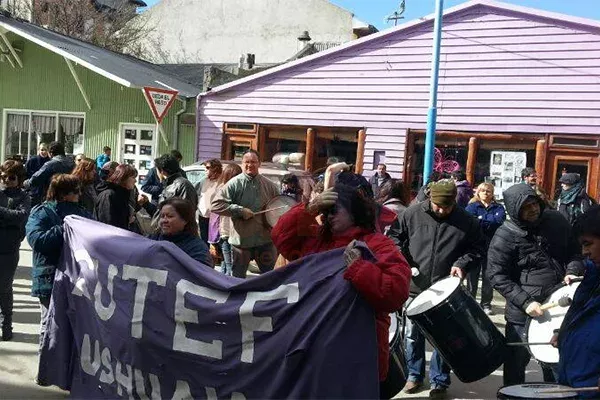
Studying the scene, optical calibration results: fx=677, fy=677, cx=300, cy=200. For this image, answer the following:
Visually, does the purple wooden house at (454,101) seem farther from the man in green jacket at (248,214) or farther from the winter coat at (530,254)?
the winter coat at (530,254)

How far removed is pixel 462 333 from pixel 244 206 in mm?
3300

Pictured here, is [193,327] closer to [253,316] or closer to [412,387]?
[253,316]

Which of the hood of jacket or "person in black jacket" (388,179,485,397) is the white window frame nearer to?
"person in black jacket" (388,179,485,397)

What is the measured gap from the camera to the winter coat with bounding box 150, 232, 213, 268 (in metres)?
4.36

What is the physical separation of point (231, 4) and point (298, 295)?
30.6 metres

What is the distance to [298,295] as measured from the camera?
3.46m

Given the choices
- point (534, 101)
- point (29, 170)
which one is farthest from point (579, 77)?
point (29, 170)

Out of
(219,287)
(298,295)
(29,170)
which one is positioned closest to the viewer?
(298,295)

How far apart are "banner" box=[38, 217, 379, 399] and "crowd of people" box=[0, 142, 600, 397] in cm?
20

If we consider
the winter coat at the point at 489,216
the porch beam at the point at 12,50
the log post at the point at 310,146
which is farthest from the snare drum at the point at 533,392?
the porch beam at the point at 12,50

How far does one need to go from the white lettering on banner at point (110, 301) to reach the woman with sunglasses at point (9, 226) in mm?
2054

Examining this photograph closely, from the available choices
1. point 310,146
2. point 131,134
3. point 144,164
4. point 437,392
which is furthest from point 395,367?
point 131,134

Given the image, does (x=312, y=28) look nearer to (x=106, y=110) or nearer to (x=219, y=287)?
(x=106, y=110)

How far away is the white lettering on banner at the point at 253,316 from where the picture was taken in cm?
350
